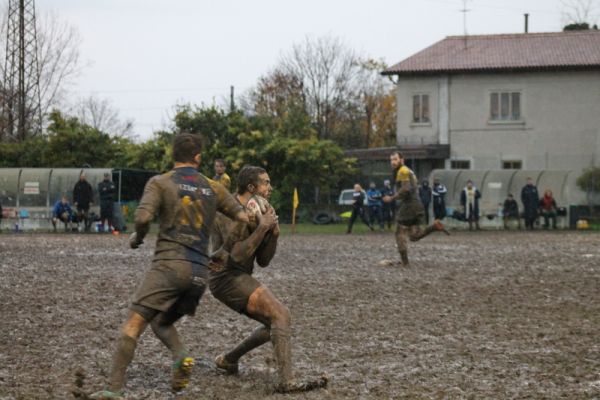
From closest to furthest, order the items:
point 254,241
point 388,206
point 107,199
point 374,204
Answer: point 254,241 < point 107,199 < point 374,204 < point 388,206

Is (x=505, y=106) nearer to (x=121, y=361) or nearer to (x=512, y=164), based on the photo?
(x=512, y=164)

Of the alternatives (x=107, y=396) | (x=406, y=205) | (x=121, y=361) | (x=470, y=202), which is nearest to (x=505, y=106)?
(x=470, y=202)

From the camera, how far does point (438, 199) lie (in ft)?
133

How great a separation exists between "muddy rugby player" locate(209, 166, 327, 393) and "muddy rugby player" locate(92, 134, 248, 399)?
21 cm

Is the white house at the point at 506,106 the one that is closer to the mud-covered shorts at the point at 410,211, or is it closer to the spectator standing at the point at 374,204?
the spectator standing at the point at 374,204

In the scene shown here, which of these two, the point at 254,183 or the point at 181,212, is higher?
the point at 254,183

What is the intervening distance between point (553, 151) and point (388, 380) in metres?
46.1

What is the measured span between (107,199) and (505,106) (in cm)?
2496

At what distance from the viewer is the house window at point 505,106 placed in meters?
53.6

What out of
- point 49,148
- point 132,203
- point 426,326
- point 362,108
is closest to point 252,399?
point 426,326

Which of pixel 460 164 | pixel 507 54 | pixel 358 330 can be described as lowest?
pixel 358 330

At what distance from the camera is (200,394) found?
7660 millimetres

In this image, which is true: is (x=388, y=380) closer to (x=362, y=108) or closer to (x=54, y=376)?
(x=54, y=376)

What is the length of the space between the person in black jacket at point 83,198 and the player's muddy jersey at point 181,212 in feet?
98.1
